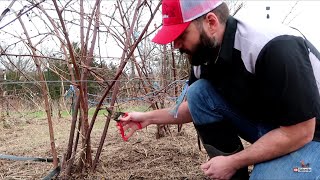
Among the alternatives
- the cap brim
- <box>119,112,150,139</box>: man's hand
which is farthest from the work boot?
the cap brim

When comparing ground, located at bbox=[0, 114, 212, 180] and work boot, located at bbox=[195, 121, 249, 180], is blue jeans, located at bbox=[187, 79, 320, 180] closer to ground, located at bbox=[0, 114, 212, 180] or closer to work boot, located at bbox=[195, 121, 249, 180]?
work boot, located at bbox=[195, 121, 249, 180]

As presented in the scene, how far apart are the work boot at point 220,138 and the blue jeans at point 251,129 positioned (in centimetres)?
3

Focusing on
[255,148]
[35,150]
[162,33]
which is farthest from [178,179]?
[35,150]

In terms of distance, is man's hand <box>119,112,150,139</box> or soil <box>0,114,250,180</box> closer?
man's hand <box>119,112,150,139</box>

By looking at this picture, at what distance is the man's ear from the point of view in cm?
146

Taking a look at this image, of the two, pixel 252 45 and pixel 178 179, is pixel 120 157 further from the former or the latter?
pixel 252 45

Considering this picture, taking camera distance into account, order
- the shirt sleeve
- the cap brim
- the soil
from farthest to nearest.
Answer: the soil
the cap brim
the shirt sleeve

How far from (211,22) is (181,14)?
0.43 feet

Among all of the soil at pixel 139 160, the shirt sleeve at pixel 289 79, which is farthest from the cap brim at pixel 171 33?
the soil at pixel 139 160

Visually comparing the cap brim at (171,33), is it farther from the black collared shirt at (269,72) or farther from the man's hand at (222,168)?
the man's hand at (222,168)

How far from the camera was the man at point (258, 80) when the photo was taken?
1.32m

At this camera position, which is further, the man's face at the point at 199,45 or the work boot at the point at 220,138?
the work boot at the point at 220,138

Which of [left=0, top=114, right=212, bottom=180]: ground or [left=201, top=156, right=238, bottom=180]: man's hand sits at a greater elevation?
[left=201, top=156, right=238, bottom=180]: man's hand

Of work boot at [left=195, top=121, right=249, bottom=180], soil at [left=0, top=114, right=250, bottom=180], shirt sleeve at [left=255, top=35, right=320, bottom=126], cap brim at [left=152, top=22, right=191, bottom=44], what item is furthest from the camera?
soil at [left=0, top=114, right=250, bottom=180]
